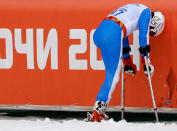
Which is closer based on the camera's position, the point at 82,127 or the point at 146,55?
the point at 82,127

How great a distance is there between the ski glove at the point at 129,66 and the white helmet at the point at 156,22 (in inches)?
16.0

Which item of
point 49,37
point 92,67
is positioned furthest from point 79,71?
point 49,37

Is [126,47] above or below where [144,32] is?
below

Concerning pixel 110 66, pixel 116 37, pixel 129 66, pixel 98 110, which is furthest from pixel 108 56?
pixel 98 110

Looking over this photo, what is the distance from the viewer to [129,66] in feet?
18.7

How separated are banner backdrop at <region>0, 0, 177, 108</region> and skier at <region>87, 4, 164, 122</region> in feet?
0.89

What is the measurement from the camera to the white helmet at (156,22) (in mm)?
5574

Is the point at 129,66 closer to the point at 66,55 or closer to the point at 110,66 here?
the point at 110,66

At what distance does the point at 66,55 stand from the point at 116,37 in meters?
0.80

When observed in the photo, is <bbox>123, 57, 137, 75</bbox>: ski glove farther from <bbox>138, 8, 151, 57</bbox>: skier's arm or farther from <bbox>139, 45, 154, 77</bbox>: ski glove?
<bbox>138, 8, 151, 57</bbox>: skier's arm

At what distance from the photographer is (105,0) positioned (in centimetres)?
585

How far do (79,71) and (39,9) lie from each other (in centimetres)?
87

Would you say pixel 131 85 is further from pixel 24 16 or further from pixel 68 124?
pixel 24 16

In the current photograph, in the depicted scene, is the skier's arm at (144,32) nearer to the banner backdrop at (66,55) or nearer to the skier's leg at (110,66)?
the skier's leg at (110,66)
